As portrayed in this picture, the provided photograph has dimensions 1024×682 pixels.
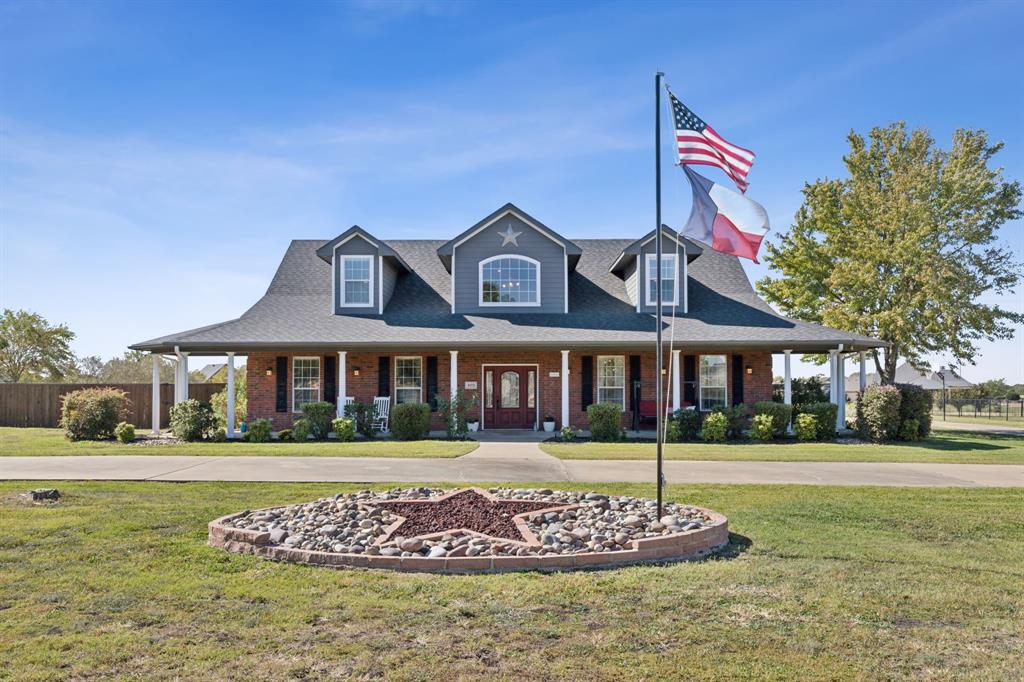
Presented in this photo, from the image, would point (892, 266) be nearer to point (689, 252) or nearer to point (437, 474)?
point (689, 252)

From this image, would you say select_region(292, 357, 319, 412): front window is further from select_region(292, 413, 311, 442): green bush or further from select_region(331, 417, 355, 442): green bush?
select_region(331, 417, 355, 442): green bush

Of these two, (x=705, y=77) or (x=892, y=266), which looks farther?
(x=892, y=266)

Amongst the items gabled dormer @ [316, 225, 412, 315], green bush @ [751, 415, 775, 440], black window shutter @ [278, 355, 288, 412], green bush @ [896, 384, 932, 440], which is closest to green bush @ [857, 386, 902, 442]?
green bush @ [896, 384, 932, 440]

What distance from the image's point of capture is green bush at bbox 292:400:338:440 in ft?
58.1

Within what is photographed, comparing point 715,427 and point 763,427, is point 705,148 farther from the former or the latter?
point 763,427

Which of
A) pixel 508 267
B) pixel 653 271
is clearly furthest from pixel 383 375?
pixel 653 271

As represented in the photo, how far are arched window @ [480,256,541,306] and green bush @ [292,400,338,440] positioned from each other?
5.69m

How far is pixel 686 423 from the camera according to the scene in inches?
699

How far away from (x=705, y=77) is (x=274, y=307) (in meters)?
15.0

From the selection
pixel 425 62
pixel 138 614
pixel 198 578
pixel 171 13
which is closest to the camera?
pixel 138 614

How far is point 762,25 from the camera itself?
10375 mm

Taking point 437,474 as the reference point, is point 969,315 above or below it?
above

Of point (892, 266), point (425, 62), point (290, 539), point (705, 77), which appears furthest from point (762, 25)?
point (892, 266)

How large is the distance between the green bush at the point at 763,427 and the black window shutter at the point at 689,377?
238 centimetres
